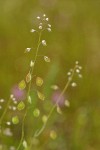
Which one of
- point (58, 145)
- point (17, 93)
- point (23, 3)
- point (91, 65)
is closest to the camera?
point (58, 145)

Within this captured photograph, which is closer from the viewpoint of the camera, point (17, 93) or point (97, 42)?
point (17, 93)

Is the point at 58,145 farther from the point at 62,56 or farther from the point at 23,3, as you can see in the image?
the point at 23,3

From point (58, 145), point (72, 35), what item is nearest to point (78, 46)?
point (72, 35)

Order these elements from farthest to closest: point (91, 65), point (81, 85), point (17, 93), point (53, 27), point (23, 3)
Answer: point (23, 3), point (53, 27), point (91, 65), point (81, 85), point (17, 93)

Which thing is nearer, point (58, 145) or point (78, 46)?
point (58, 145)

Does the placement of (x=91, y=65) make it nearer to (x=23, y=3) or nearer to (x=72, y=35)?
(x=72, y=35)

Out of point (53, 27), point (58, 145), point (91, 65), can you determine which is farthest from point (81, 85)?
point (53, 27)
